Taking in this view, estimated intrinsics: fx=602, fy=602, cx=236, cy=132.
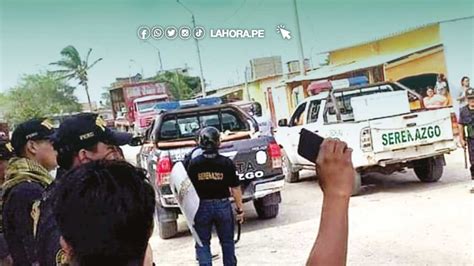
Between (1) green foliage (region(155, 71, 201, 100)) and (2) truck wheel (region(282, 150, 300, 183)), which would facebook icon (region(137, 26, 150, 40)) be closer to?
(2) truck wheel (region(282, 150, 300, 183))

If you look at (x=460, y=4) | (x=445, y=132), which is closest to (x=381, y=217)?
(x=445, y=132)

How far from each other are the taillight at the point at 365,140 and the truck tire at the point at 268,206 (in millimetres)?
1379

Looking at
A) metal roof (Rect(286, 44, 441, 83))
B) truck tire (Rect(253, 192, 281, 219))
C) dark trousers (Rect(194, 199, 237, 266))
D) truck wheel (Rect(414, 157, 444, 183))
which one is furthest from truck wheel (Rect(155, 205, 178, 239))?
metal roof (Rect(286, 44, 441, 83))

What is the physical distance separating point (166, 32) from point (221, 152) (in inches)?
295

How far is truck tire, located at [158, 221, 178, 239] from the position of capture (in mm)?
6789

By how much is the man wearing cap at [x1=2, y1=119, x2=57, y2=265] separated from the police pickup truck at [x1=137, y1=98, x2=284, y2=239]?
3.98 m

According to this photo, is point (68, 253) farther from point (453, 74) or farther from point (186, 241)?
point (453, 74)

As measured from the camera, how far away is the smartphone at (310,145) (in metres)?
1.27

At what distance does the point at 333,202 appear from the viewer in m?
1.24

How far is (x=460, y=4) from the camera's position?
598 inches

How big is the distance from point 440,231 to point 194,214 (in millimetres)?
2642

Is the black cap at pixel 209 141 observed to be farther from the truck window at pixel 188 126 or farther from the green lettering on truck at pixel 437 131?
the green lettering on truck at pixel 437 131

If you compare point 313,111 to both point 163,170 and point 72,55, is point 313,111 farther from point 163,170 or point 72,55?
point 72,55

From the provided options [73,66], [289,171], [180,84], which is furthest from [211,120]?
[180,84]
